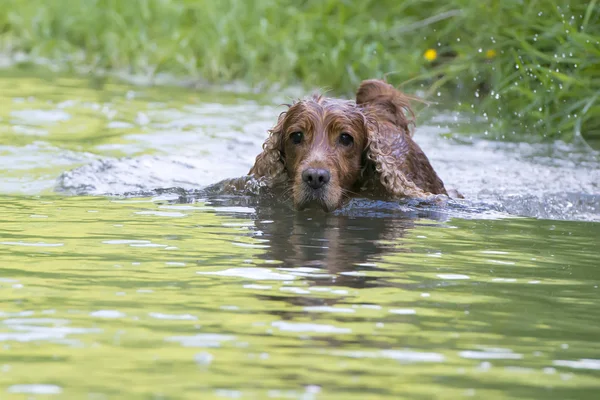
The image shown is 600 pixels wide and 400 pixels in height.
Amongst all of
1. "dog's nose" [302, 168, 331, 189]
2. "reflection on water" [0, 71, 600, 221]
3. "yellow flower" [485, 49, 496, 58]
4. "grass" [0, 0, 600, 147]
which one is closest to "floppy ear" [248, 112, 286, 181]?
"reflection on water" [0, 71, 600, 221]

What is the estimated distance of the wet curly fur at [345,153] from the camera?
692 centimetres

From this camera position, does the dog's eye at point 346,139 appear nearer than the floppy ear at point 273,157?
Yes

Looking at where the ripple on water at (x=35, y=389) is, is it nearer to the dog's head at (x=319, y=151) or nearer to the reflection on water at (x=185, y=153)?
the dog's head at (x=319, y=151)

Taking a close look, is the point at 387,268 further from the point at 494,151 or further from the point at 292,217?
the point at 494,151

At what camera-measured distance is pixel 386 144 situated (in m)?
7.59

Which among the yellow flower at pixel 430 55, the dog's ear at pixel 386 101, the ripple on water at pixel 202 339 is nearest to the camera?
the ripple on water at pixel 202 339

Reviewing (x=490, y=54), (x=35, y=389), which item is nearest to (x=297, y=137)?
(x=35, y=389)

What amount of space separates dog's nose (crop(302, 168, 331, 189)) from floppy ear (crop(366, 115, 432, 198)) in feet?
2.23

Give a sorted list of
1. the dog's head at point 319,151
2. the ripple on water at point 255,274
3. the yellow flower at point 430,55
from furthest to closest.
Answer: the yellow flower at point 430,55, the dog's head at point 319,151, the ripple on water at point 255,274

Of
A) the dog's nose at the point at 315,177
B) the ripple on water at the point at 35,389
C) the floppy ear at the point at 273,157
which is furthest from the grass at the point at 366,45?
the ripple on water at the point at 35,389

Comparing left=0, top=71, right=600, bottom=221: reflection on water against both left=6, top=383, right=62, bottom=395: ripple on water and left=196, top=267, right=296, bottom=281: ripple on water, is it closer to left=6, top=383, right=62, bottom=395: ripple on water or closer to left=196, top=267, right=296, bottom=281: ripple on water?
left=196, top=267, right=296, bottom=281: ripple on water

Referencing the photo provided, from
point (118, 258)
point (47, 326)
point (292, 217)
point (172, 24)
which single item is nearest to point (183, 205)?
point (292, 217)

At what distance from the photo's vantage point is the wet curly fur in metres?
6.92

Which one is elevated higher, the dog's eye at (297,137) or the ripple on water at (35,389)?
the dog's eye at (297,137)
